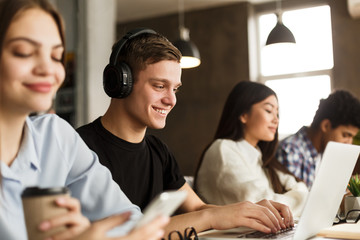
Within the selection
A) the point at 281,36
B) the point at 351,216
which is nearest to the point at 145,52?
the point at 351,216

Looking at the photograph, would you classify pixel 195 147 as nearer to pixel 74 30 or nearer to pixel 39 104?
pixel 74 30

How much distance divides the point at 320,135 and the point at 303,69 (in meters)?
2.78

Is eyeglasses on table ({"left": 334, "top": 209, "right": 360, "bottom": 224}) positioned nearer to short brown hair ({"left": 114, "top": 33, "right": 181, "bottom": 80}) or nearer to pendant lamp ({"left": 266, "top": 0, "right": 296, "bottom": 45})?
short brown hair ({"left": 114, "top": 33, "right": 181, "bottom": 80})

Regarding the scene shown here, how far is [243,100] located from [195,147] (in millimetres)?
3785

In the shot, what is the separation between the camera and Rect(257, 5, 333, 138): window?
5.59 metres

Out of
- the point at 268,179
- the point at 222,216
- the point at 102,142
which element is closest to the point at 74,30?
the point at 268,179

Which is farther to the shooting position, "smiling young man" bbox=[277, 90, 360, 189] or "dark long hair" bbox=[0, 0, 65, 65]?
"smiling young man" bbox=[277, 90, 360, 189]

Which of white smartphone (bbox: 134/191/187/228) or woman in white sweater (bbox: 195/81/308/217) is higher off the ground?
white smartphone (bbox: 134/191/187/228)

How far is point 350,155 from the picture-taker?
1.26 meters

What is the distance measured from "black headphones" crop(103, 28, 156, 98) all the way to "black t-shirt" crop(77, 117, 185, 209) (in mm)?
143

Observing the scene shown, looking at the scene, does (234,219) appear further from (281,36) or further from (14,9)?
(281,36)

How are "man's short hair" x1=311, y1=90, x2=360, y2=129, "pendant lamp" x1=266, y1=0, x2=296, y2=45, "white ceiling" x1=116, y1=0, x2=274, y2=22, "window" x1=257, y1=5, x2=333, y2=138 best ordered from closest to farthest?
"man's short hair" x1=311, y1=90, x2=360, y2=129, "pendant lamp" x1=266, y1=0, x2=296, y2=45, "window" x1=257, y1=5, x2=333, y2=138, "white ceiling" x1=116, y1=0, x2=274, y2=22

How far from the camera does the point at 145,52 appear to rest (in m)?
1.50

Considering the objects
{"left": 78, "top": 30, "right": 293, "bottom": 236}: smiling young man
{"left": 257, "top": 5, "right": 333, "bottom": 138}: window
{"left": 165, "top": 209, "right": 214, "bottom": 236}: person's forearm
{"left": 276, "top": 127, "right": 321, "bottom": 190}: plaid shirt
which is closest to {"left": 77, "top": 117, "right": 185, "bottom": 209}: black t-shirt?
{"left": 78, "top": 30, "right": 293, "bottom": 236}: smiling young man
